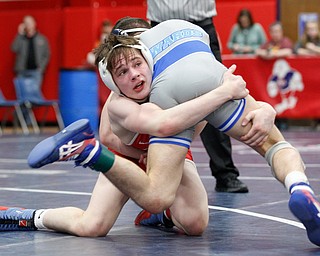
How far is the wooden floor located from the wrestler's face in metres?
0.70

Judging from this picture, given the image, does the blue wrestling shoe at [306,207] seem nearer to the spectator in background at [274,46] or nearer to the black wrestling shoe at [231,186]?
the black wrestling shoe at [231,186]

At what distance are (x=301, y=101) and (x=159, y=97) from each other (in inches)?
349

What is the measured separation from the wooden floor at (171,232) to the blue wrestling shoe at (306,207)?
165mm

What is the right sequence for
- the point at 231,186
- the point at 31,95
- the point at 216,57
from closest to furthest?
1. the point at 231,186
2. the point at 216,57
3. the point at 31,95

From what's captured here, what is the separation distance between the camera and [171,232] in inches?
185

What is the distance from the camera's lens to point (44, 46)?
1516cm

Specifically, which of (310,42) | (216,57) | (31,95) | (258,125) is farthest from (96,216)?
(31,95)

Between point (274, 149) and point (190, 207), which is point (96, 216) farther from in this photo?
point (274, 149)

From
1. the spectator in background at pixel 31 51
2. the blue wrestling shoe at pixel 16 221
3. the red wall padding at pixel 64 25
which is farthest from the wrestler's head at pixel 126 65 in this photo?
the spectator in background at pixel 31 51

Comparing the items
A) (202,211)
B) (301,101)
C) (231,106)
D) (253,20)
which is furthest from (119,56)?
(253,20)

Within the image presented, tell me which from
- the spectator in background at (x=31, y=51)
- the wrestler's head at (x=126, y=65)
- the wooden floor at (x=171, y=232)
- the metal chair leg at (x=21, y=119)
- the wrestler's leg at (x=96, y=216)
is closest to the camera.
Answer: the wooden floor at (x=171, y=232)

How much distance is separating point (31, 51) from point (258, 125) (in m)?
11.3

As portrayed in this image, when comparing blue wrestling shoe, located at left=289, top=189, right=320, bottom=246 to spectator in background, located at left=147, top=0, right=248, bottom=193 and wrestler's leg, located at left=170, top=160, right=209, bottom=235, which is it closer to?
wrestler's leg, located at left=170, top=160, right=209, bottom=235

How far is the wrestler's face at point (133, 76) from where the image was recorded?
431 centimetres
